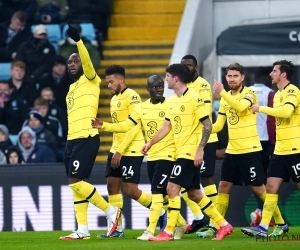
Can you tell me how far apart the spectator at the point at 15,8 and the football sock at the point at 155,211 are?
32.0 ft

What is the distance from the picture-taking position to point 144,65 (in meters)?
21.6

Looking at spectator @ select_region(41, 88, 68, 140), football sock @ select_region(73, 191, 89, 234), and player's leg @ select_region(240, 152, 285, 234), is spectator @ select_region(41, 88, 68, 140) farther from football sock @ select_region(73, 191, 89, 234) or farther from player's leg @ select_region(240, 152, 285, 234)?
player's leg @ select_region(240, 152, 285, 234)

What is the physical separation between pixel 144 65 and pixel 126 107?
23.4 ft

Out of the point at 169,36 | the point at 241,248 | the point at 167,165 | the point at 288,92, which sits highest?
the point at 169,36

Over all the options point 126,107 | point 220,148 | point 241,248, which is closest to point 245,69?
point 220,148

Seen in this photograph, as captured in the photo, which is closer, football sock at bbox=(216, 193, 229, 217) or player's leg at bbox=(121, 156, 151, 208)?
football sock at bbox=(216, 193, 229, 217)

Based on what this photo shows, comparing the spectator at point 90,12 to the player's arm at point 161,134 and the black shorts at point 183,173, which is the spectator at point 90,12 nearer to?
the player's arm at point 161,134

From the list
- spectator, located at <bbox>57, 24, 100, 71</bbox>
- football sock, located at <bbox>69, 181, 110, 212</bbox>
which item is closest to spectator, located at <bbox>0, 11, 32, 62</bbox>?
spectator, located at <bbox>57, 24, 100, 71</bbox>

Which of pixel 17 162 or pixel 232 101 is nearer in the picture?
pixel 232 101

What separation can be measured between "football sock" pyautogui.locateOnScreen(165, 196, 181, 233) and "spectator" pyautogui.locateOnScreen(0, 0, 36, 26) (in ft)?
33.6

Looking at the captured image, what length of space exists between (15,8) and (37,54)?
2043 millimetres

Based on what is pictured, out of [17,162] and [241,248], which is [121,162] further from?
[17,162]

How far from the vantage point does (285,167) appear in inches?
537

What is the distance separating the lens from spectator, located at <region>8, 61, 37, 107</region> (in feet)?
67.1
